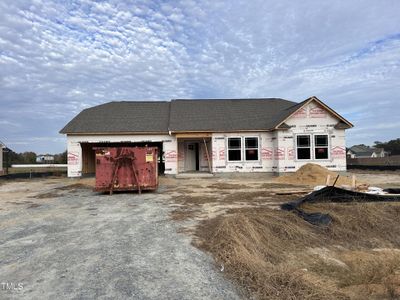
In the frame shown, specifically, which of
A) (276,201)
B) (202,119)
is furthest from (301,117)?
(276,201)

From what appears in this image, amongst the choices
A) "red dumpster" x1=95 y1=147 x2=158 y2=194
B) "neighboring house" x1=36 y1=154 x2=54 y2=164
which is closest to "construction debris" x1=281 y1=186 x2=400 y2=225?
"red dumpster" x1=95 y1=147 x2=158 y2=194

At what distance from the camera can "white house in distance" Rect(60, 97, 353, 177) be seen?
20688 mm

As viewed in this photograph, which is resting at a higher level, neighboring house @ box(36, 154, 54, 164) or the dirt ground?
neighboring house @ box(36, 154, 54, 164)

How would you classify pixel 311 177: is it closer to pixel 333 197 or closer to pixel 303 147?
pixel 303 147

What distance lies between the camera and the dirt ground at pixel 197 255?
4.09m

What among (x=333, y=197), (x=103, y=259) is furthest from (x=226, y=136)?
(x=103, y=259)

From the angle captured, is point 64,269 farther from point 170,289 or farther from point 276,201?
point 276,201

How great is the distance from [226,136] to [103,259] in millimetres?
17254

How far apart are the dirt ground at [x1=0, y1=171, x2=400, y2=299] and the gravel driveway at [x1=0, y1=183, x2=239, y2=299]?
1cm

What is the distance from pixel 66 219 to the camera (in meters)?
8.37

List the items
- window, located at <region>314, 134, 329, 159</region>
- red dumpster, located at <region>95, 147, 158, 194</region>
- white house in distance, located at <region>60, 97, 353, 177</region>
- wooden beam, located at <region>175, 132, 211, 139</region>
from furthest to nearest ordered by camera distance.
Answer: wooden beam, located at <region>175, 132, 211, 139</region> < window, located at <region>314, 134, 329, 159</region> < white house in distance, located at <region>60, 97, 353, 177</region> < red dumpster, located at <region>95, 147, 158, 194</region>

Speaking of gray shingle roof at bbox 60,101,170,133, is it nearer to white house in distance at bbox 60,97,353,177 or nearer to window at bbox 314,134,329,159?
white house in distance at bbox 60,97,353,177

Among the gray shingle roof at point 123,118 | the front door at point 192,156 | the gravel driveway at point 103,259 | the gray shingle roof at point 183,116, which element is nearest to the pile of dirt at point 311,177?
the gray shingle roof at point 183,116

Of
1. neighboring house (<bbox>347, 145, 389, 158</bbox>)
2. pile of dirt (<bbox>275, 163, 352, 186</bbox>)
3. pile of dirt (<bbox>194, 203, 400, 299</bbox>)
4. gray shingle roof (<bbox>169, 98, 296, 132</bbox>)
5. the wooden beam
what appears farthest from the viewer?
neighboring house (<bbox>347, 145, 389, 158</bbox>)
